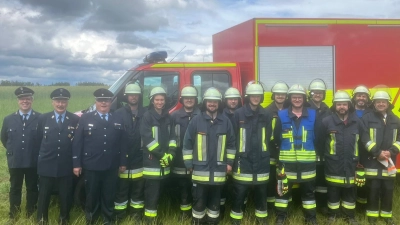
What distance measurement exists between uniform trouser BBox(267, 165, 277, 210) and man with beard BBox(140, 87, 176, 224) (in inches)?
57.9

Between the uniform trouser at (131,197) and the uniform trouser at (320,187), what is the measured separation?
103 inches

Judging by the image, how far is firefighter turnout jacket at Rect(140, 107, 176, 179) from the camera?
473cm

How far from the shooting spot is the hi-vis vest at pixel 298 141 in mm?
4820

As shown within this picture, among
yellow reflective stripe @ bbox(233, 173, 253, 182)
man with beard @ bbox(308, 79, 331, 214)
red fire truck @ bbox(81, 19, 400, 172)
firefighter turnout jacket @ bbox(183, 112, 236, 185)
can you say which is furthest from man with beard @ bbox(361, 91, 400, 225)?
firefighter turnout jacket @ bbox(183, 112, 236, 185)

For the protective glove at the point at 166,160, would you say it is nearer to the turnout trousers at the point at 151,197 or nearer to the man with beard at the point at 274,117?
the turnout trousers at the point at 151,197

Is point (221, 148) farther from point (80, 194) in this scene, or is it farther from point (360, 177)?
point (80, 194)

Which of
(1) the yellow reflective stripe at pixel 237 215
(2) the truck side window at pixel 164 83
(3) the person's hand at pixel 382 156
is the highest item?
(2) the truck side window at pixel 164 83

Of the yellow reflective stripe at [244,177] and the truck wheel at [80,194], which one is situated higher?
the yellow reflective stripe at [244,177]

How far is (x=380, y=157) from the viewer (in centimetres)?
497

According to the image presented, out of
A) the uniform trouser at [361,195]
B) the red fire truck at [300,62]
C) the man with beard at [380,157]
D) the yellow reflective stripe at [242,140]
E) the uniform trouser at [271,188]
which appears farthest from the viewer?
the red fire truck at [300,62]

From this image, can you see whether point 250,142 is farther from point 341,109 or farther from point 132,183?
point 132,183

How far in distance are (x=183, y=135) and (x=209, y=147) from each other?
56 cm

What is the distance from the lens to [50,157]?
4648mm

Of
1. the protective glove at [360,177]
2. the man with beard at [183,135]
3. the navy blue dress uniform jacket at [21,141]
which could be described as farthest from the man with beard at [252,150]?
the navy blue dress uniform jacket at [21,141]
